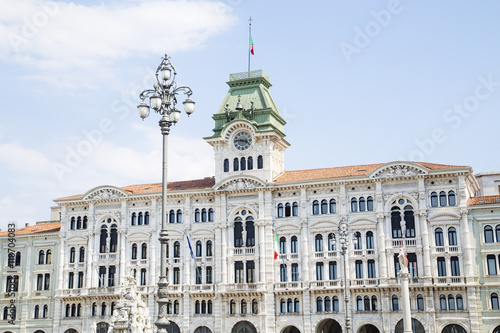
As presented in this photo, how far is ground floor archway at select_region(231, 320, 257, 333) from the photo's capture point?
193 ft

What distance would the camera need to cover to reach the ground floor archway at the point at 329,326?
2288 inches

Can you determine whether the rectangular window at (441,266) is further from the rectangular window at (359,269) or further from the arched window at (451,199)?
the rectangular window at (359,269)

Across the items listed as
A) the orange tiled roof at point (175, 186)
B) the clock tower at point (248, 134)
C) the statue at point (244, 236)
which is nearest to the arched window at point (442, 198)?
the clock tower at point (248, 134)

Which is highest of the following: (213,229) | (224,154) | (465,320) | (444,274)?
(224,154)

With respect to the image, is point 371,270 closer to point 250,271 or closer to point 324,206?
point 324,206

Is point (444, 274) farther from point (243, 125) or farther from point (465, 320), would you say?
point (243, 125)

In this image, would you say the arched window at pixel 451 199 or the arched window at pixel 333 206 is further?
the arched window at pixel 333 206

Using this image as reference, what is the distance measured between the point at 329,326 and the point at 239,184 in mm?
15482

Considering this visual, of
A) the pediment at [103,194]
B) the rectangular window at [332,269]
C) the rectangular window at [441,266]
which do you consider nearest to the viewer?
the rectangular window at [441,266]

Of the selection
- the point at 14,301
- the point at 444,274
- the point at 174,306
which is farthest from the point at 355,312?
the point at 14,301

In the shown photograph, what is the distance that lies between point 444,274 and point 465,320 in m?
3.99

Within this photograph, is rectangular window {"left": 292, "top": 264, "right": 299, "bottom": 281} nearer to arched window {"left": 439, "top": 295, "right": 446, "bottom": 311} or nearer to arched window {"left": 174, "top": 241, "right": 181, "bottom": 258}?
A: arched window {"left": 174, "top": 241, "right": 181, "bottom": 258}

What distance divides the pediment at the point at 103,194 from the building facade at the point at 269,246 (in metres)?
0.13

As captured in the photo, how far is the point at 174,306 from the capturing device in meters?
61.3
